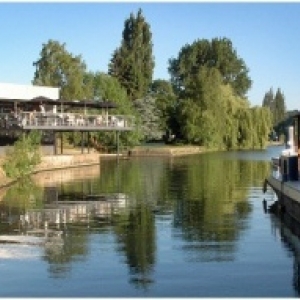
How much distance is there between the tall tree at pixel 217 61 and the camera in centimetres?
11962

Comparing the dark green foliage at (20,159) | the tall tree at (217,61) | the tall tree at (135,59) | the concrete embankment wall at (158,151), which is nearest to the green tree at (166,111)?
the tall tree at (135,59)

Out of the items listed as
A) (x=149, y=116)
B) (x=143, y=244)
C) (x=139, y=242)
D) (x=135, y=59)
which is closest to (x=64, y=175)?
(x=139, y=242)

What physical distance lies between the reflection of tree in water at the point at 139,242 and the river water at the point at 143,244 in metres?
0.02

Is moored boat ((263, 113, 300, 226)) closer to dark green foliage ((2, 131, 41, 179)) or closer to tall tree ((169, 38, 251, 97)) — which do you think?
dark green foliage ((2, 131, 41, 179))

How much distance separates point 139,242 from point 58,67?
60.6 m

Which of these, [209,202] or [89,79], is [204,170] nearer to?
[209,202]

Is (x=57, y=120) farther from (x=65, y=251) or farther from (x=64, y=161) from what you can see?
(x=65, y=251)

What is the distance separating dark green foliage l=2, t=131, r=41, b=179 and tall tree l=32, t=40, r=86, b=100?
35611 millimetres

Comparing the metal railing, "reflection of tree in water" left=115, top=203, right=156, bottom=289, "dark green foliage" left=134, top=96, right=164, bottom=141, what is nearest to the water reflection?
"reflection of tree in water" left=115, top=203, right=156, bottom=289

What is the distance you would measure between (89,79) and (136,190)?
4290 centimetres

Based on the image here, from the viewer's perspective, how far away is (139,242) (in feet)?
61.7

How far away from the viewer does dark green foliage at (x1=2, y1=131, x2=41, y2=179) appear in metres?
36.4

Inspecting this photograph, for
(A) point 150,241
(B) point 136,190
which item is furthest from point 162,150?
(A) point 150,241

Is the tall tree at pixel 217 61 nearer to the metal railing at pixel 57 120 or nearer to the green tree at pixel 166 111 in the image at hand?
the green tree at pixel 166 111
